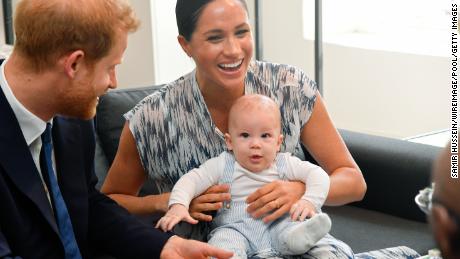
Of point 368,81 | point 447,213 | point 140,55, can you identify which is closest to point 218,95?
point 447,213

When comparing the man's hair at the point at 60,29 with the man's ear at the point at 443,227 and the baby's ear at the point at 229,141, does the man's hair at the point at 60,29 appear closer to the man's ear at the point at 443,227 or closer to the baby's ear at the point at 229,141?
the baby's ear at the point at 229,141

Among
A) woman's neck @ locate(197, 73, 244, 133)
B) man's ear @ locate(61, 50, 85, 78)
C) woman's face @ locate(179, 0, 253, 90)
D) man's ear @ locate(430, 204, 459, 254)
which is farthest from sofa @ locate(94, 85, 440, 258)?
man's ear @ locate(430, 204, 459, 254)

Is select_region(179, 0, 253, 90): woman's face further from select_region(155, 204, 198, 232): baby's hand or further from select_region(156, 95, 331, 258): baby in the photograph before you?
select_region(155, 204, 198, 232): baby's hand

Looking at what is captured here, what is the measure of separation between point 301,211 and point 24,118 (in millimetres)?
729

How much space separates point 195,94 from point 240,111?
0.85 feet

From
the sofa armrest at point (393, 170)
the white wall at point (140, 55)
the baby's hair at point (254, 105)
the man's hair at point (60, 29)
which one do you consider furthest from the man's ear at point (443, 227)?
the white wall at point (140, 55)

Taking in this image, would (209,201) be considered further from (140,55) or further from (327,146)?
(140,55)

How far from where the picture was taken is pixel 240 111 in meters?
2.02

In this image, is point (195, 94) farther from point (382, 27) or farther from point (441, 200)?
point (382, 27)

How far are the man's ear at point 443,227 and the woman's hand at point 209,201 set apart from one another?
1.45 m

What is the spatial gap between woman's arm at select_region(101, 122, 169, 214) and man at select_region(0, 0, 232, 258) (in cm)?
34

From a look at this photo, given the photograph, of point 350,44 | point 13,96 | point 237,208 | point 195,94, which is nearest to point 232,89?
point 195,94

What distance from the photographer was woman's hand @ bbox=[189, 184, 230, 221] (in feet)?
6.64

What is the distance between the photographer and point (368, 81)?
204 inches
